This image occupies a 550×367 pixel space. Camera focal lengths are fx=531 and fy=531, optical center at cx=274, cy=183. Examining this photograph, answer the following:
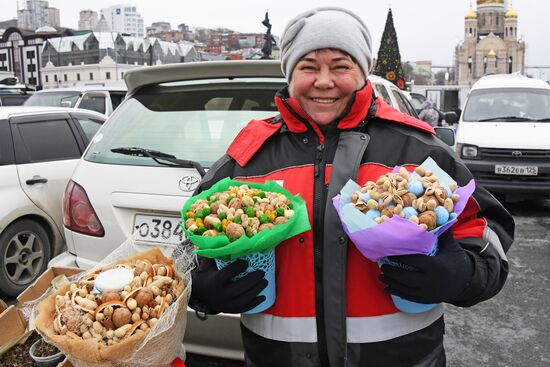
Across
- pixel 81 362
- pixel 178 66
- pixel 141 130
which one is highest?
pixel 178 66

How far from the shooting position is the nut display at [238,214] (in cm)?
157

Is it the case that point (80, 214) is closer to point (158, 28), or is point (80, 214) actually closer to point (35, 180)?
point (35, 180)

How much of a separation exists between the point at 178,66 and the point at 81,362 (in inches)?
77.8

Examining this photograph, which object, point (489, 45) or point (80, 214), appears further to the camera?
point (489, 45)

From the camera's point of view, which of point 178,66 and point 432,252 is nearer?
point 432,252

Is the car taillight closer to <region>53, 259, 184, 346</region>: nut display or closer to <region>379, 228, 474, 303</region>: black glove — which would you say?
<region>53, 259, 184, 346</region>: nut display

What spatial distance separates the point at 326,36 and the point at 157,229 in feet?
4.95

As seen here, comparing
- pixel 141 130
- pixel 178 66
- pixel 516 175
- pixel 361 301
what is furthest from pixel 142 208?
pixel 516 175

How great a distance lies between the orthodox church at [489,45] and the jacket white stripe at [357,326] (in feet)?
344

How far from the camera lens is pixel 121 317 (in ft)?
5.11

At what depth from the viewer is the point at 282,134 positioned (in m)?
1.88

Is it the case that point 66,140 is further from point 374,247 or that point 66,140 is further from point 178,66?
point 374,247

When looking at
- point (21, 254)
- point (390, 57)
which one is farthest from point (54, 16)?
point (21, 254)

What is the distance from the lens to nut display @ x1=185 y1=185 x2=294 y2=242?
5.14ft
